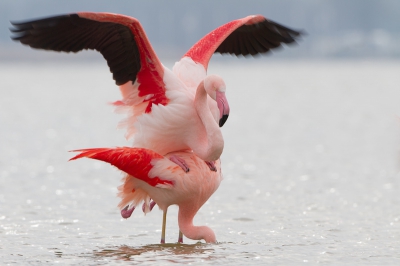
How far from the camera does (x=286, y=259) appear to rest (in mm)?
7367

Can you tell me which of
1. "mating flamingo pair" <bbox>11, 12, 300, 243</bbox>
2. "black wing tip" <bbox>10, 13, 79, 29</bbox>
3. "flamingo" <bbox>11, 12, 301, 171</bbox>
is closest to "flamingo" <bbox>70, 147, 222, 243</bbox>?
"mating flamingo pair" <bbox>11, 12, 300, 243</bbox>

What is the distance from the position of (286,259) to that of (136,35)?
2.52 meters

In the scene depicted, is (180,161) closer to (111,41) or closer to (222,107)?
(222,107)

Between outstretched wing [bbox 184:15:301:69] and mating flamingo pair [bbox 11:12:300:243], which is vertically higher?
outstretched wing [bbox 184:15:301:69]

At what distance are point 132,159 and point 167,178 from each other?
0.38 metres

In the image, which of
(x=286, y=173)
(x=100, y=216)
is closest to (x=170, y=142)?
(x=100, y=216)

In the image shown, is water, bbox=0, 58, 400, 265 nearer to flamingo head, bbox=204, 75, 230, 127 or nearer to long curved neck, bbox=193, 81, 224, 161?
long curved neck, bbox=193, 81, 224, 161

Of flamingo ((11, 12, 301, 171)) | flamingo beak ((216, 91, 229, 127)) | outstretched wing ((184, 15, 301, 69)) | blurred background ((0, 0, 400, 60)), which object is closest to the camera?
flamingo beak ((216, 91, 229, 127))

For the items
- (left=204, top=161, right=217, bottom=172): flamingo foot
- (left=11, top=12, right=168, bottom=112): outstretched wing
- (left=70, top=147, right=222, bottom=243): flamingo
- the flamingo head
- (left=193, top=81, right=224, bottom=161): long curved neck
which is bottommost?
(left=70, top=147, right=222, bottom=243): flamingo

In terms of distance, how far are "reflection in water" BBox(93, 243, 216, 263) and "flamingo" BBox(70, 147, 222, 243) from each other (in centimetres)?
14

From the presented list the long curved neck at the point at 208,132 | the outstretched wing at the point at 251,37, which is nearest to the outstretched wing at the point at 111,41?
the long curved neck at the point at 208,132

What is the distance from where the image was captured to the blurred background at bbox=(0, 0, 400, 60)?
13900 cm

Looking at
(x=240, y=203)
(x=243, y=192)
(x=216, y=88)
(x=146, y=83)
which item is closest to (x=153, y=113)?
(x=146, y=83)

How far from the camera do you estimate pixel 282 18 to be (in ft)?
541
